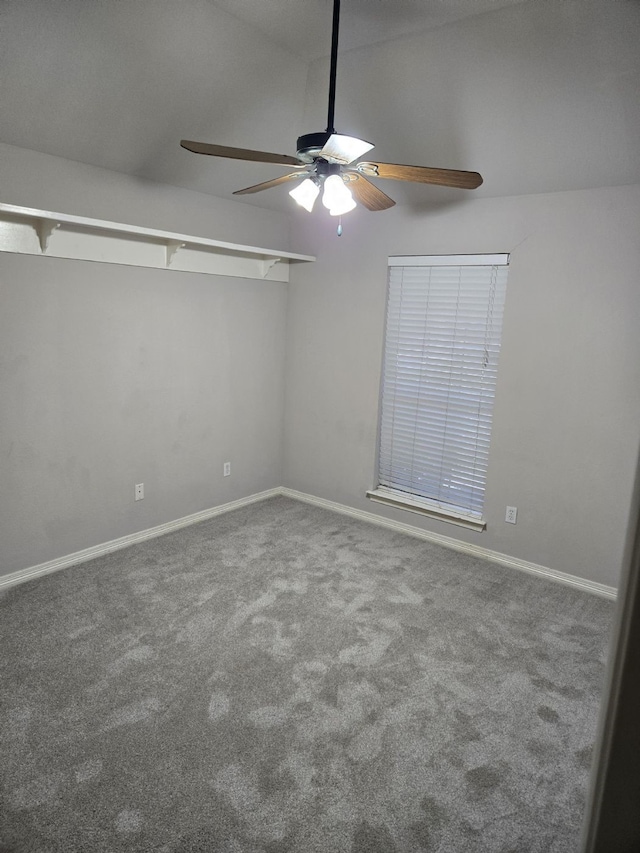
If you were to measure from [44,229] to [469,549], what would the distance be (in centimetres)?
332

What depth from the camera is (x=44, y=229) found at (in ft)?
9.68

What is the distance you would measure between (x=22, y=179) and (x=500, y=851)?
3596 millimetres

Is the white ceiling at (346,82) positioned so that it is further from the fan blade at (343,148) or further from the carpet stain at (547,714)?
the carpet stain at (547,714)

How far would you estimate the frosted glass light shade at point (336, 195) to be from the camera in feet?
7.00

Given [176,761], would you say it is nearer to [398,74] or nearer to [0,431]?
[0,431]

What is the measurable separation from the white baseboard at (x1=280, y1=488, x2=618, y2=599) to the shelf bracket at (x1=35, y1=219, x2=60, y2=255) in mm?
2776

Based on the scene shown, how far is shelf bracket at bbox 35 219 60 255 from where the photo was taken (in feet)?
9.62

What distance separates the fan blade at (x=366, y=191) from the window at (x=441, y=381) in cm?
123

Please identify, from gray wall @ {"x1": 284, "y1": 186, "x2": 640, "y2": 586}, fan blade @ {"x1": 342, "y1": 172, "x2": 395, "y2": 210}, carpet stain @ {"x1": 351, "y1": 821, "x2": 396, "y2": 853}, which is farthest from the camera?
gray wall @ {"x1": 284, "y1": 186, "x2": 640, "y2": 586}

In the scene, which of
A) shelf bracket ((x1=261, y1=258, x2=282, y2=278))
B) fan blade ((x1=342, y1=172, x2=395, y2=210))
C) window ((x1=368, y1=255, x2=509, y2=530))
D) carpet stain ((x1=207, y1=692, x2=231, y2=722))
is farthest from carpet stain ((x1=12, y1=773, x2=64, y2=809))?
shelf bracket ((x1=261, y1=258, x2=282, y2=278))

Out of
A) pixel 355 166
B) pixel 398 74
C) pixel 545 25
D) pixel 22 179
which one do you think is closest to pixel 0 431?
pixel 22 179

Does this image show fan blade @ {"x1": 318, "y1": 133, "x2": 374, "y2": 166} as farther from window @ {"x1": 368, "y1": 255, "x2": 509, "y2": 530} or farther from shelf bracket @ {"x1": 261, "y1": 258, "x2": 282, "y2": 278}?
shelf bracket @ {"x1": 261, "y1": 258, "x2": 282, "y2": 278}

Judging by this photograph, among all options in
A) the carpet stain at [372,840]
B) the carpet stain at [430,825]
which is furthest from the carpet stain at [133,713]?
the carpet stain at [430,825]

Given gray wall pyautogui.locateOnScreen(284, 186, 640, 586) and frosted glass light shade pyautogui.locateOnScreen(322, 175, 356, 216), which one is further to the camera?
gray wall pyautogui.locateOnScreen(284, 186, 640, 586)
